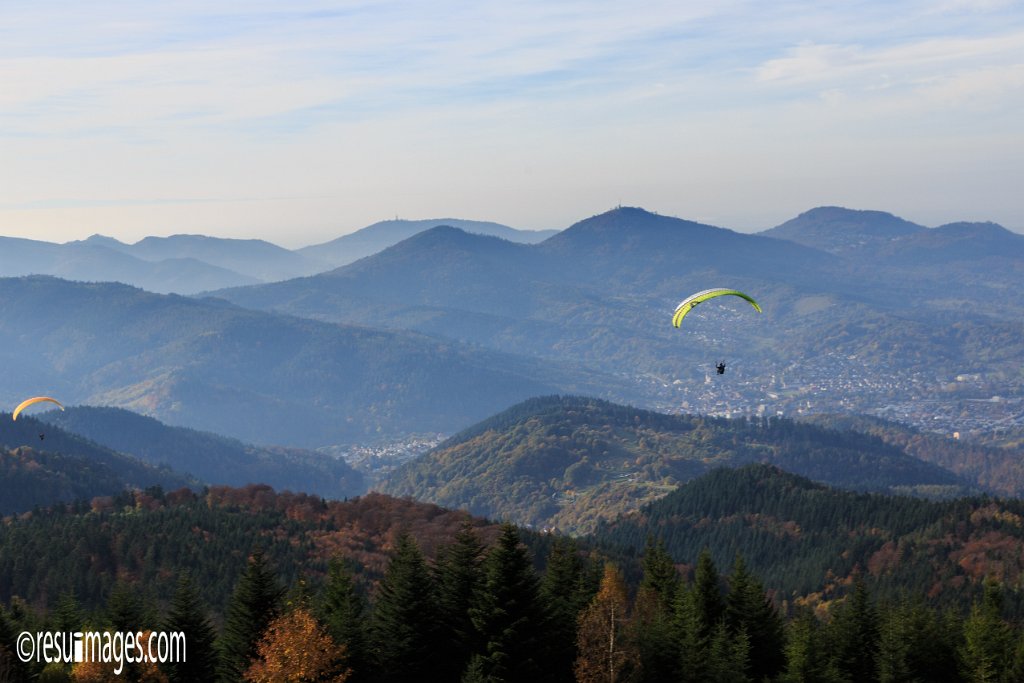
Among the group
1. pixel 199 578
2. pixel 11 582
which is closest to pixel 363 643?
pixel 199 578

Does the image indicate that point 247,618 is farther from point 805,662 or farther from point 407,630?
point 805,662

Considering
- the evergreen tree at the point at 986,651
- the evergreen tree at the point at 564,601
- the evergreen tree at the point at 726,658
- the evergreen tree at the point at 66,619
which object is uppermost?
the evergreen tree at the point at 564,601

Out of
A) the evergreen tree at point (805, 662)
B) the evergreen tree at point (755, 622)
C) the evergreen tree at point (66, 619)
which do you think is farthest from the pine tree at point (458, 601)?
the evergreen tree at point (66, 619)

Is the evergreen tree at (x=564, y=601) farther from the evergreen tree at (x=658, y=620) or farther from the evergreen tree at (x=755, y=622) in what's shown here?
the evergreen tree at (x=755, y=622)

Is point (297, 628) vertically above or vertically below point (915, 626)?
above

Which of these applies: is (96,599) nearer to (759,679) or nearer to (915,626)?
(759,679)

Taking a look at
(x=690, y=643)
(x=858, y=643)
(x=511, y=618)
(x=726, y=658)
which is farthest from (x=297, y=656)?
(x=858, y=643)

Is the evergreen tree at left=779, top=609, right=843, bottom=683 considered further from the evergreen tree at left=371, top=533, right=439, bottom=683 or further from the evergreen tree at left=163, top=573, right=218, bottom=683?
the evergreen tree at left=163, top=573, right=218, bottom=683

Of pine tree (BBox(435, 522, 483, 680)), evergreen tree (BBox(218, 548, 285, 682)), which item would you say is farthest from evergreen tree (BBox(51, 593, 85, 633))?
pine tree (BBox(435, 522, 483, 680))
